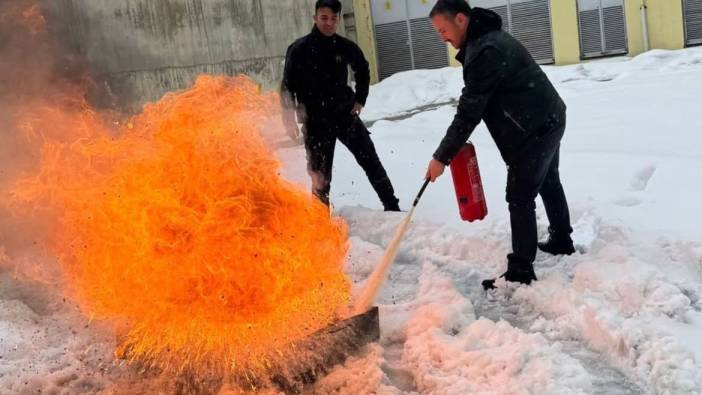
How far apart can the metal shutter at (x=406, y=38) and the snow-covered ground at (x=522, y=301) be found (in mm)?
8998

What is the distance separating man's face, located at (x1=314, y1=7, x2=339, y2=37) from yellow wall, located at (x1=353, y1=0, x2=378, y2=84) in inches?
428

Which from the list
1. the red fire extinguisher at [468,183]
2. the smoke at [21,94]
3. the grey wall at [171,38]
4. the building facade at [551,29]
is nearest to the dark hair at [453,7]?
the red fire extinguisher at [468,183]

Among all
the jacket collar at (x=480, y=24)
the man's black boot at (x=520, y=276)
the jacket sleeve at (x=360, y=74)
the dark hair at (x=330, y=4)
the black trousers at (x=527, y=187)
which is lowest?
the man's black boot at (x=520, y=276)

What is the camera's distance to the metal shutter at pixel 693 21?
1365 centimetres

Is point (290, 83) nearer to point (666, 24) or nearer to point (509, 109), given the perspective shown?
point (509, 109)

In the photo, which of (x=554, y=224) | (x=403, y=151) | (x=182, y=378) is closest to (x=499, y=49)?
(x=554, y=224)

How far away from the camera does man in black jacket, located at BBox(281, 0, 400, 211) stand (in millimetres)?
5809

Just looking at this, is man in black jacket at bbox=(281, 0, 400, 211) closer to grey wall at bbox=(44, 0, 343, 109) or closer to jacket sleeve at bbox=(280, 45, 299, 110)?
jacket sleeve at bbox=(280, 45, 299, 110)

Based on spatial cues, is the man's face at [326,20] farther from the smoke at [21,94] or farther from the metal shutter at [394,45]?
the metal shutter at [394,45]

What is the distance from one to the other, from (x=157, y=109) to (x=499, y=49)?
230 centimetres

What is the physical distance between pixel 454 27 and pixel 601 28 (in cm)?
1198

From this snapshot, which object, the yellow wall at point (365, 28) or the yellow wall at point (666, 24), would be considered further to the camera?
the yellow wall at point (365, 28)

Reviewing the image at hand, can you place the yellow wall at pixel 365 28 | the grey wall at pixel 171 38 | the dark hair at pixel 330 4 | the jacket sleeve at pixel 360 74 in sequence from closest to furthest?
the dark hair at pixel 330 4, the jacket sleeve at pixel 360 74, the grey wall at pixel 171 38, the yellow wall at pixel 365 28

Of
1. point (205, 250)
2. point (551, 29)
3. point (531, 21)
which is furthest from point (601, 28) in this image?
point (205, 250)
